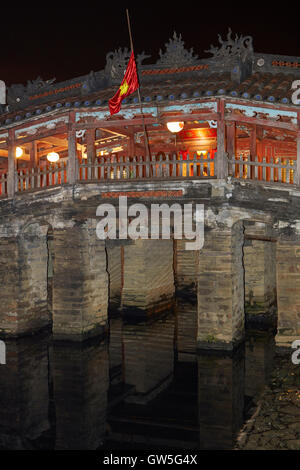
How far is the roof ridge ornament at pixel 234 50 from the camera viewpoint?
44.7 feet

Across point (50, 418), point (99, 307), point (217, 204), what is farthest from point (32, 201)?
point (50, 418)

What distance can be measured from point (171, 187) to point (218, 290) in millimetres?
2877

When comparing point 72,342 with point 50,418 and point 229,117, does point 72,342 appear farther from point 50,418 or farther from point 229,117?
point 229,117

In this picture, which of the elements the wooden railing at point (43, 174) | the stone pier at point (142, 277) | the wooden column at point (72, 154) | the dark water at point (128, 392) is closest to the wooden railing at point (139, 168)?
the wooden column at point (72, 154)

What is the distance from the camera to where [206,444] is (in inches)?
290

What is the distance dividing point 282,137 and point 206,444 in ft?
34.4

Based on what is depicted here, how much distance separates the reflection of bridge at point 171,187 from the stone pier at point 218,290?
0.08 ft

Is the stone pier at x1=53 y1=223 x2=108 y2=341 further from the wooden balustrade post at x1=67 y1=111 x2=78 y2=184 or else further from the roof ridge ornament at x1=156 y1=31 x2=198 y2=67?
the roof ridge ornament at x1=156 y1=31 x2=198 y2=67

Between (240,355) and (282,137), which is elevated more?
(282,137)

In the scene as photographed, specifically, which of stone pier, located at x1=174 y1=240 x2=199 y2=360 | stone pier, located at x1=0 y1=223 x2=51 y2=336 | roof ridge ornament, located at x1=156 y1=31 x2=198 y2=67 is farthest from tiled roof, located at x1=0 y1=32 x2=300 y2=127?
stone pier, located at x1=174 y1=240 x2=199 y2=360

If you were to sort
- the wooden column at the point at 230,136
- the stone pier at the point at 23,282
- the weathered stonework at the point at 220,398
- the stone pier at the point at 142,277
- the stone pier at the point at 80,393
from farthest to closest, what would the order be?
the stone pier at the point at 142,277
the stone pier at the point at 23,282
the wooden column at the point at 230,136
the stone pier at the point at 80,393
the weathered stonework at the point at 220,398

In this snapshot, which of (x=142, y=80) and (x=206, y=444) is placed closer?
(x=206, y=444)

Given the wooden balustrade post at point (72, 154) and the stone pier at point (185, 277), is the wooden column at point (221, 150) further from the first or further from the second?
the stone pier at point (185, 277)
